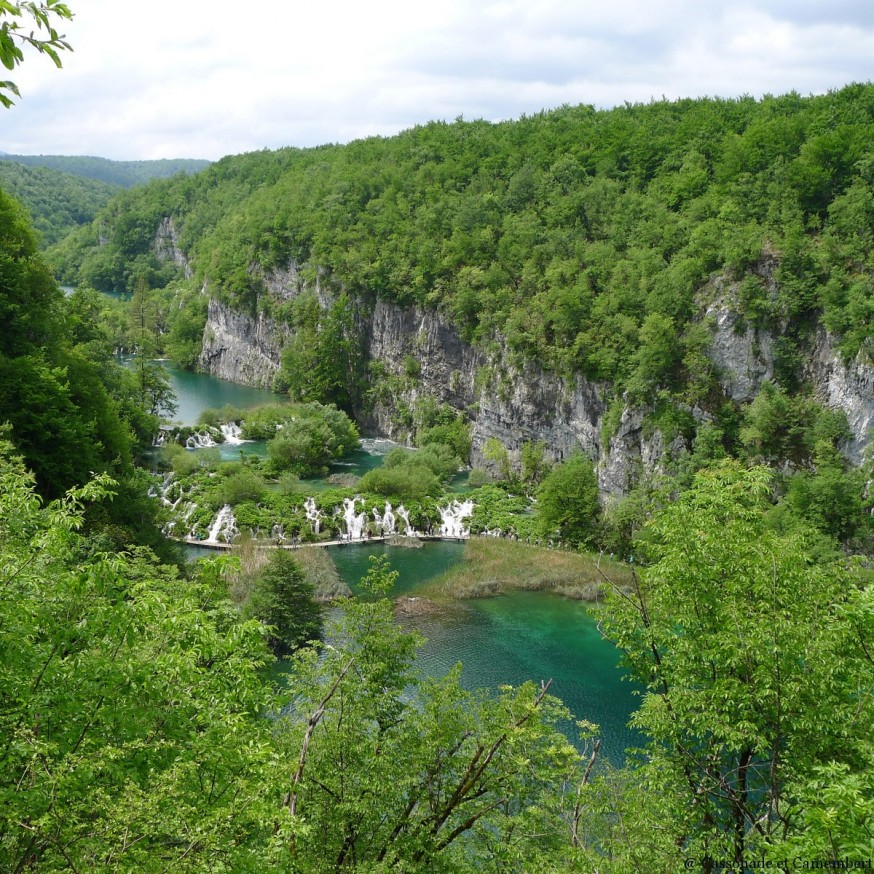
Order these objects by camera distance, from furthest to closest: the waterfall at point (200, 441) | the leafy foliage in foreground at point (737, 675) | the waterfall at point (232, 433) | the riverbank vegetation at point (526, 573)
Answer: the waterfall at point (232, 433) < the waterfall at point (200, 441) < the riverbank vegetation at point (526, 573) < the leafy foliage in foreground at point (737, 675)

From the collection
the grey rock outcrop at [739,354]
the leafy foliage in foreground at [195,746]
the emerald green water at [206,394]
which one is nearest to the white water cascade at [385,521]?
the grey rock outcrop at [739,354]

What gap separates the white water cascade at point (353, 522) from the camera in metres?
33.2

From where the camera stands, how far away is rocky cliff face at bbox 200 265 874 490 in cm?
3080

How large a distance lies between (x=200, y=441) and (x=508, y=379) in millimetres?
21080

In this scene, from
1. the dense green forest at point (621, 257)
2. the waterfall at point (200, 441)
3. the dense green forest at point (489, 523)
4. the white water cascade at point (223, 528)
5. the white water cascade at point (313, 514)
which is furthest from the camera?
the waterfall at point (200, 441)

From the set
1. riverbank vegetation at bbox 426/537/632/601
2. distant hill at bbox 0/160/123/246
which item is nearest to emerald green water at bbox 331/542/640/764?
riverbank vegetation at bbox 426/537/632/601

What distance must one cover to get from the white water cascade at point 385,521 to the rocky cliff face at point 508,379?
36.7 feet

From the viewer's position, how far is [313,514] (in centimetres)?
3350

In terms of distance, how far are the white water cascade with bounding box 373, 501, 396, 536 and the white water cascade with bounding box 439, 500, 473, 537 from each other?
2513 millimetres

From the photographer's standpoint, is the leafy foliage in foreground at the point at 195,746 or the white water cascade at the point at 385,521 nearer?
the leafy foliage in foreground at the point at 195,746

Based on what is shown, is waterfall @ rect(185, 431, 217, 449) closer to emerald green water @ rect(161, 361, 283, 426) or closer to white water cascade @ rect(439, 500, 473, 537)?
emerald green water @ rect(161, 361, 283, 426)


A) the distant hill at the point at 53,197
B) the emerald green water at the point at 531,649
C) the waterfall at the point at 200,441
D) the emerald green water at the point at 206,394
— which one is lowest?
the emerald green water at the point at 531,649

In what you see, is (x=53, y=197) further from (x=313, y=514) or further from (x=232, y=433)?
(x=313, y=514)

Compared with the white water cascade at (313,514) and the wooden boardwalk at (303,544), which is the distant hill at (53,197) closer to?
the white water cascade at (313,514)
